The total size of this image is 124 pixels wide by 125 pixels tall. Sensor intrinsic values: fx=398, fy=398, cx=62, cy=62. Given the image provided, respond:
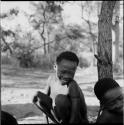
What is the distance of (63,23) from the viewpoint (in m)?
25.8

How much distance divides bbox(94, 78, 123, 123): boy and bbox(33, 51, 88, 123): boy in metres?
0.16

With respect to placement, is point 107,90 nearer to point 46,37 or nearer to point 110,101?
point 110,101

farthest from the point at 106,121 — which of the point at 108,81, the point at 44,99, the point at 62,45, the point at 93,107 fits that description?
the point at 62,45

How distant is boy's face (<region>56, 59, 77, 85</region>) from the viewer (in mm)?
3053

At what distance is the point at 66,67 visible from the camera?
3062 mm

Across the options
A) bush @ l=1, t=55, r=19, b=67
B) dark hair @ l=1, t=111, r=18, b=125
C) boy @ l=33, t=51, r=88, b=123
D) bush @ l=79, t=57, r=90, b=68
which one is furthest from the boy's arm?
bush @ l=79, t=57, r=90, b=68

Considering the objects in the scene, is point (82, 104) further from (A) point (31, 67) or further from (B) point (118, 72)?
(A) point (31, 67)

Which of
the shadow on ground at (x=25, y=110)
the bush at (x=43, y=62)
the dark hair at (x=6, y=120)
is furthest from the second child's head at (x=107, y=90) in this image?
the bush at (x=43, y=62)

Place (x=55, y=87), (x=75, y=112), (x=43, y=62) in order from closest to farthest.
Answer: (x=75, y=112)
(x=55, y=87)
(x=43, y=62)

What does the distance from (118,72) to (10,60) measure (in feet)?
19.5

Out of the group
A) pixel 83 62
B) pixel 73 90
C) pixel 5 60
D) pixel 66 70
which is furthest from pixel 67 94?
pixel 83 62

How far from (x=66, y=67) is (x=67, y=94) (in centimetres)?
21

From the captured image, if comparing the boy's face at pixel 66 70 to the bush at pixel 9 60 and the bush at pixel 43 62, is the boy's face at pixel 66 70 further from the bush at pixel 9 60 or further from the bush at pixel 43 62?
the bush at pixel 43 62

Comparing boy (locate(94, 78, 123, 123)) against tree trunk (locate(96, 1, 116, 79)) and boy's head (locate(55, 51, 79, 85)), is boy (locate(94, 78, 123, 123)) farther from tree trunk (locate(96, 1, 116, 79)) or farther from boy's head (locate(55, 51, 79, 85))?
tree trunk (locate(96, 1, 116, 79))
